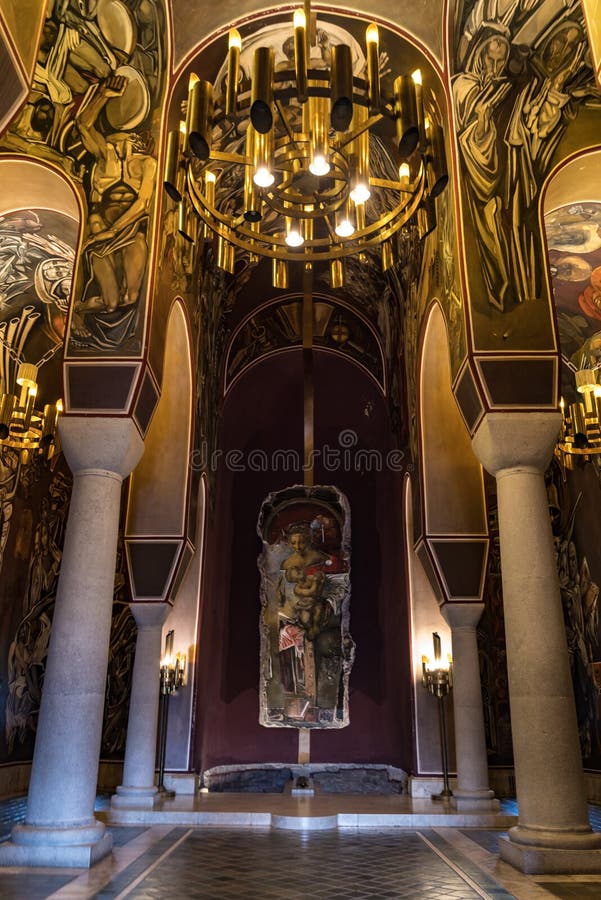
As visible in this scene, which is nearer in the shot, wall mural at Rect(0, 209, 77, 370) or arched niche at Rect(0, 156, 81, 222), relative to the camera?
arched niche at Rect(0, 156, 81, 222)

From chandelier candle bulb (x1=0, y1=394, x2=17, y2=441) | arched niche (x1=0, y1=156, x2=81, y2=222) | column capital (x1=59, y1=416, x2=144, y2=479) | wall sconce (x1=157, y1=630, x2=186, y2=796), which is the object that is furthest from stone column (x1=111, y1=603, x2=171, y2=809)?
arched niche (x1=0, y1=156, x2=81, y2=222)

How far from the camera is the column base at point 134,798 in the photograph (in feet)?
29.9

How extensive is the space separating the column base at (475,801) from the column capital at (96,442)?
604 centimetres

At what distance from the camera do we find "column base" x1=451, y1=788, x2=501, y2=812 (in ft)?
29.7

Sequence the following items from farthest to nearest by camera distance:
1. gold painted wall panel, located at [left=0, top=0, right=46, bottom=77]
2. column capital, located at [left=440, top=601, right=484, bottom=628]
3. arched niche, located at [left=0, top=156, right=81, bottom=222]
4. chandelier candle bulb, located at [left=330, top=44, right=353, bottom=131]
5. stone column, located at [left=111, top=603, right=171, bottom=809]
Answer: column capital, located at [left=440, top=601, right=484, bottom=628], stone column, located at [left=111, top=603, right=171, bottom=809], arched niche, located at [left=0, top=156, right=81, bottom=222], chandelier candle bulb, located at [left=330, top=44, right=353, bottom=131], gold painted wall panel, located at [left=0, top=0, right=46, bottom=77]

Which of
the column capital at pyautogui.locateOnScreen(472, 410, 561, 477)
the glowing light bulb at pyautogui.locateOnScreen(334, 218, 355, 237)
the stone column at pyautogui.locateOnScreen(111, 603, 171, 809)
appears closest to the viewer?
the glowing light bulb at pyautogui.locateOnScreen(334, 218, 355, 237)

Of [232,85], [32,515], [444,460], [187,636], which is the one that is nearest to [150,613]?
[187,636]

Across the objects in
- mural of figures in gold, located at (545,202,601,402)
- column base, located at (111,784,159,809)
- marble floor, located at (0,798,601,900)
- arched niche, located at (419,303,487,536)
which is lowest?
marble floor, located at (0,798,601,900)

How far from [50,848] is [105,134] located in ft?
21.8

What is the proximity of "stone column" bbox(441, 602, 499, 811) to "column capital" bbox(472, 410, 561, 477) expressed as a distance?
393cm

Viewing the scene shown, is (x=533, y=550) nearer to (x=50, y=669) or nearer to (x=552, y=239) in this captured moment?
(x=50, y=669)

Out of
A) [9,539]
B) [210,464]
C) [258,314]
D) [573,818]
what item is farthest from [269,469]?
[573,818]

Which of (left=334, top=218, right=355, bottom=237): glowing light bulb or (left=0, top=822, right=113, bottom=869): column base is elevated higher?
(left=334, top=218, right=355, bottom=237): glowing light bulb

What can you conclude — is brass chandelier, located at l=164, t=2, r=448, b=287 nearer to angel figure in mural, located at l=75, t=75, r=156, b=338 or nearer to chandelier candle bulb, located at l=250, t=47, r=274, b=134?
chandelier candle bulb, located at l=250, t=47, r=274, b=134
